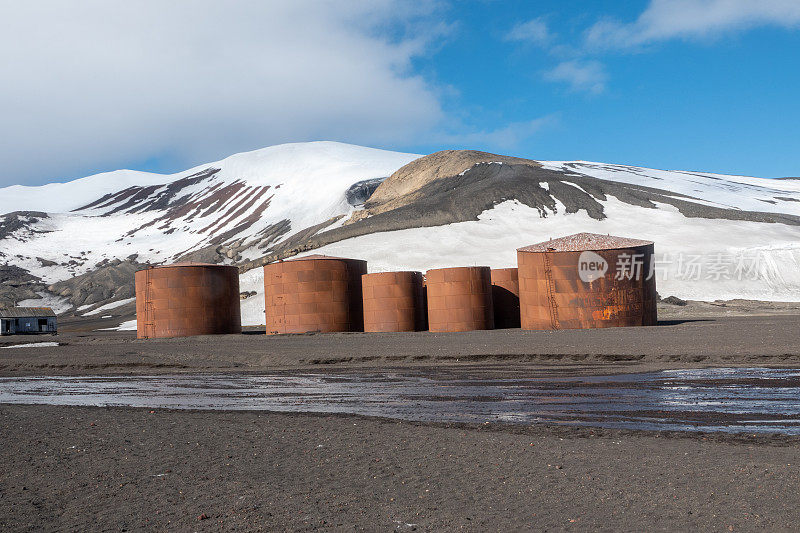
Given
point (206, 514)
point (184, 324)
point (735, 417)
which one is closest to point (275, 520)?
point (206, 514)

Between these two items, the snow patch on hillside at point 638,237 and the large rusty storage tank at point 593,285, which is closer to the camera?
the large rusty storage tank at point 593,285

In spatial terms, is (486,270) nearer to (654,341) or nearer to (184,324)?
(654,341)

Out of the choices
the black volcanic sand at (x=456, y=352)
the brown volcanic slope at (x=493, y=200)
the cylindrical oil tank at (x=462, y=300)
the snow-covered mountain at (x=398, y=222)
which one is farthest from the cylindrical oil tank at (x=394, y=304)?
the brown volcanic slope at (x=493, y=200)

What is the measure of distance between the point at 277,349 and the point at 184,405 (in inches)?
573

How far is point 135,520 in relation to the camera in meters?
6.70

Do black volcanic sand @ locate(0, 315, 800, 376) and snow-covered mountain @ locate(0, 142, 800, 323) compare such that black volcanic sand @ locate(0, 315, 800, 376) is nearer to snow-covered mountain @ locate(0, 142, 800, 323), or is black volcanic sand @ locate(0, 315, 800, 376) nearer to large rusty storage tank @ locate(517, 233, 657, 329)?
large rusty storage tank @ locate(517, 233, 657, 329)

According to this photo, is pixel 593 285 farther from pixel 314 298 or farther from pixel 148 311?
pixel 148 311

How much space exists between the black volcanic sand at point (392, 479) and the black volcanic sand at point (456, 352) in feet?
32.8

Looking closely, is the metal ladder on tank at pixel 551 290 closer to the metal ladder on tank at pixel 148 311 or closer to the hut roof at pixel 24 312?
the metal ladder on tank at pixel 148 311

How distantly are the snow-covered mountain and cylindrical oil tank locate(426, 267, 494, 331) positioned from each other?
2237 cm

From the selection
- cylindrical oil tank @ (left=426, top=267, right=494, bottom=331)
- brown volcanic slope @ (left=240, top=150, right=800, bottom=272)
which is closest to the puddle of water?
cylindrical oil tank @ (left=426, top=267, right=494, bottom=331)

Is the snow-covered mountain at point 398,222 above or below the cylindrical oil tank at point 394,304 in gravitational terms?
above

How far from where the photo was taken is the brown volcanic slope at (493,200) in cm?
7506

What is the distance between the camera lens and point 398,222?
7681 centimetres
